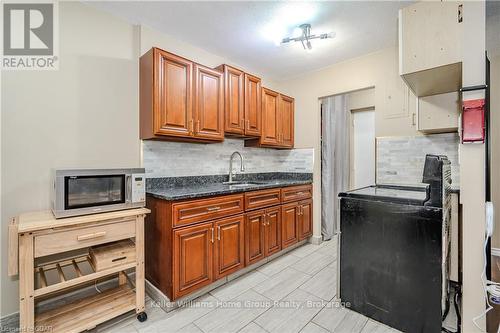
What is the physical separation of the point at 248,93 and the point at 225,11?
3.12 feet

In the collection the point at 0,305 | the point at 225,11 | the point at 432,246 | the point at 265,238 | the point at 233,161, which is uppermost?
the point at 225,11

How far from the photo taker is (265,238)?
2615 millimetres

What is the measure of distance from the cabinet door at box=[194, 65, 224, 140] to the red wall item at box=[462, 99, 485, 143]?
197 centimetres

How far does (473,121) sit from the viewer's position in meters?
1.39

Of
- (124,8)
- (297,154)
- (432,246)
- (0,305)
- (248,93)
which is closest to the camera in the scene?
(432,246)

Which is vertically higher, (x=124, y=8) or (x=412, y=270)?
(x=124, y=8)

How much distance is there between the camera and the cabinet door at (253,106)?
285cm

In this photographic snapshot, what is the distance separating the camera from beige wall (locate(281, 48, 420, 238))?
8.64 feet

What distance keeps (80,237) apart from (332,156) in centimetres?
324

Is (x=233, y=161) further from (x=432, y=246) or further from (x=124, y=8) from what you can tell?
(x=432, y=246)

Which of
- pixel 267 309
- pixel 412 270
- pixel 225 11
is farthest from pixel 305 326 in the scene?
pixel 225 11

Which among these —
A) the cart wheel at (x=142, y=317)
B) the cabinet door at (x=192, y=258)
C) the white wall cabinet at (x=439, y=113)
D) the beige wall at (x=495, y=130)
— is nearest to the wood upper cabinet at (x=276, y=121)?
the cabinet door at (x=192, y=258)

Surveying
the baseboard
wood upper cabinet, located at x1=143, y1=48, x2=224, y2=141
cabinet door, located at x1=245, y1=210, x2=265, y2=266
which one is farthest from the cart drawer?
the baseboard

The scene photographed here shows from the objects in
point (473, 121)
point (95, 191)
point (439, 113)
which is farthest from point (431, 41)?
point (95, 191)
